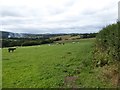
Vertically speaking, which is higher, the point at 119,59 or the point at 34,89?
the point at 119,59

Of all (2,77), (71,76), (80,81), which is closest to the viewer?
(80,81)

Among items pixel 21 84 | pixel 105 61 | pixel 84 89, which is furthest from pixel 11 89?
pixel 105 61

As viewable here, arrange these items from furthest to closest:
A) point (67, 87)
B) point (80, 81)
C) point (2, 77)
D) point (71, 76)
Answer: point (2, 77), point (71, 76), point (80, 81), point (67, 87)

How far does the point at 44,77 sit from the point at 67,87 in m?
3.15

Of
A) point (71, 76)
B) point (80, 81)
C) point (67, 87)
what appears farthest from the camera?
point (71, 76)

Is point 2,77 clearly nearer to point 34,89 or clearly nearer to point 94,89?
point 34,89

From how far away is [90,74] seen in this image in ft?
51.6

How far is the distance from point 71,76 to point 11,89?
3.73m

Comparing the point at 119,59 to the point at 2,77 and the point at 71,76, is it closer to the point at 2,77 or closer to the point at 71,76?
the point at 71,76

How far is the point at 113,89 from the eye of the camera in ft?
39.3

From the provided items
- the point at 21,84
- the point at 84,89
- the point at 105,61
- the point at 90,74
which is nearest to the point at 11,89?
the point at 21,84

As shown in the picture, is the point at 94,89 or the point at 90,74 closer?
the point at 94,89

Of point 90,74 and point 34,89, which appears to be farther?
point 90,74

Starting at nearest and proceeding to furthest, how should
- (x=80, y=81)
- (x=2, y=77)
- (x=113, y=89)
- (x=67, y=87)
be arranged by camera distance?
(x=113, y=89) < (x=67, y=87) < (x=80, y=81) < (x=2, y=77)
